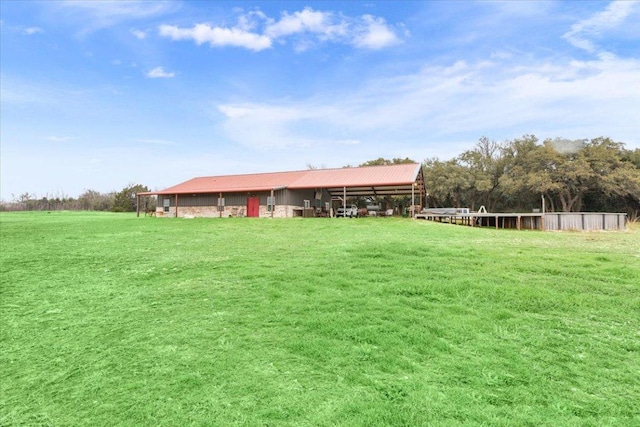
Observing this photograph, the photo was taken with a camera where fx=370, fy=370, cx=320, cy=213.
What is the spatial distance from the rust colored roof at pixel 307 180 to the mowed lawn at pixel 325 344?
1992cm

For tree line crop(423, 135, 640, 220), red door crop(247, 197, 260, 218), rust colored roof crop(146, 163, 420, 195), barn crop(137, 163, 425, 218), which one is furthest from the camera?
tree line crop(423, 135, 640, 220)

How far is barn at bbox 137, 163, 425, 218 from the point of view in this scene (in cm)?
2911

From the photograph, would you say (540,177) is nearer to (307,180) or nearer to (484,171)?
(484,171)

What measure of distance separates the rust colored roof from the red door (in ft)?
3.09

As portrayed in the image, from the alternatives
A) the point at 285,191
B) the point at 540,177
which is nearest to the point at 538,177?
the point at 540,177

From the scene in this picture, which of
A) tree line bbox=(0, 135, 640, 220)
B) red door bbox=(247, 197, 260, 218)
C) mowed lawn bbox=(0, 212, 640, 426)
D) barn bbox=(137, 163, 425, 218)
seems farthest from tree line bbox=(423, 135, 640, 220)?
mowed lawn bbox=(0, 212, 640, 426)

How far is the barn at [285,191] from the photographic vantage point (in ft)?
95.5

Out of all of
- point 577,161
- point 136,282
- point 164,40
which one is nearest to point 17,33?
point 164,40

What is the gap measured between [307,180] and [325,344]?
27.2 m

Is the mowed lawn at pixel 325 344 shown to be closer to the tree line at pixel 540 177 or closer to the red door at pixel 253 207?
the red door at pixel 253 207

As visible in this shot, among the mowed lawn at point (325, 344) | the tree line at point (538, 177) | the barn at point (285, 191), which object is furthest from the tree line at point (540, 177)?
the mowed lawn at point (325, 344)

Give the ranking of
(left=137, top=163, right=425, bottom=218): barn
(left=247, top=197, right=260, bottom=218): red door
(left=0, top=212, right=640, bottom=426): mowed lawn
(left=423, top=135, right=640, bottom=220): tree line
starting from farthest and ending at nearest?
(left=423, top=135, right=640, bottom=220): tree line < (left=247, top=197, right=260, bottom=218): red door < (left=137, top=163, right=425, bottom=218): barn < (left=0, top=212, right=640, bottom=426): mowed lawn

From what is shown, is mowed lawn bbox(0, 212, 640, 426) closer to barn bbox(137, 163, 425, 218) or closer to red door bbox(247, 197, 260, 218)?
barn bbox(137, 163, 425, 218)

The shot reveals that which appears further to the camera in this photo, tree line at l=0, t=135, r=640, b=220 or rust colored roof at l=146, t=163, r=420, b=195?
tree line at l=0, t=135, r=640, b=220
